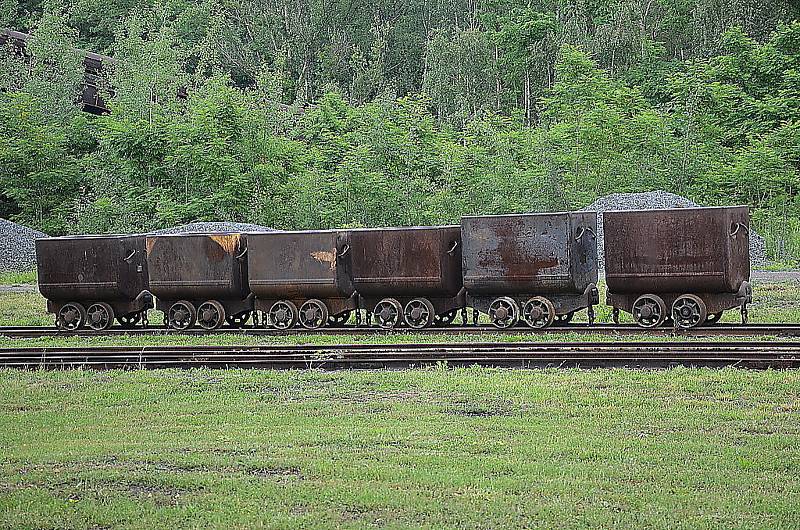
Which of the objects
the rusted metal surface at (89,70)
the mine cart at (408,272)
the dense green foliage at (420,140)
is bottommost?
the mine cart at (408,272)

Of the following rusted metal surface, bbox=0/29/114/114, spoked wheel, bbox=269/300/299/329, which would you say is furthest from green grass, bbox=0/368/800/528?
rusted metal surface, bbox=0/29/114/114

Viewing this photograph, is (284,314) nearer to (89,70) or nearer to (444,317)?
(444,317)

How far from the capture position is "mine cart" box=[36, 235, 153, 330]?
20297mm

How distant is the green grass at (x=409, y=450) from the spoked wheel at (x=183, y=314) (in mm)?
5827

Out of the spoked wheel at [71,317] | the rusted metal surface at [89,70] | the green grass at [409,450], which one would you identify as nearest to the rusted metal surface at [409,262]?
the green grass at [409,450]

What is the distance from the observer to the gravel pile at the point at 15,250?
36.0 metres

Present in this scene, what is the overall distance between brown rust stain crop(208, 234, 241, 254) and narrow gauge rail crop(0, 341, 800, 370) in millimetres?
3026

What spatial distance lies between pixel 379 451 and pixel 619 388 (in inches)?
168

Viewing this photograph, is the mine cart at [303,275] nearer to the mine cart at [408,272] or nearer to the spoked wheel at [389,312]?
the mine cart at [408,272]

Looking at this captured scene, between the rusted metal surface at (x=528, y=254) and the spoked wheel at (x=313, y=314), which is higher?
the rusted metal surface at (x=528, y=254)

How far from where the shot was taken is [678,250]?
680 inches

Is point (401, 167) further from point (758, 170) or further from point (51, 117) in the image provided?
point (51, 117)

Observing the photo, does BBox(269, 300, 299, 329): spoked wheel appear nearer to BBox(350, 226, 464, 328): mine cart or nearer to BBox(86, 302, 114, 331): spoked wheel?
BBox(350, 226, 464, 328): mine cart

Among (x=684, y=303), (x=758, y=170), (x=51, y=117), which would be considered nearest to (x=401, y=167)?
(x=758, y=170)
